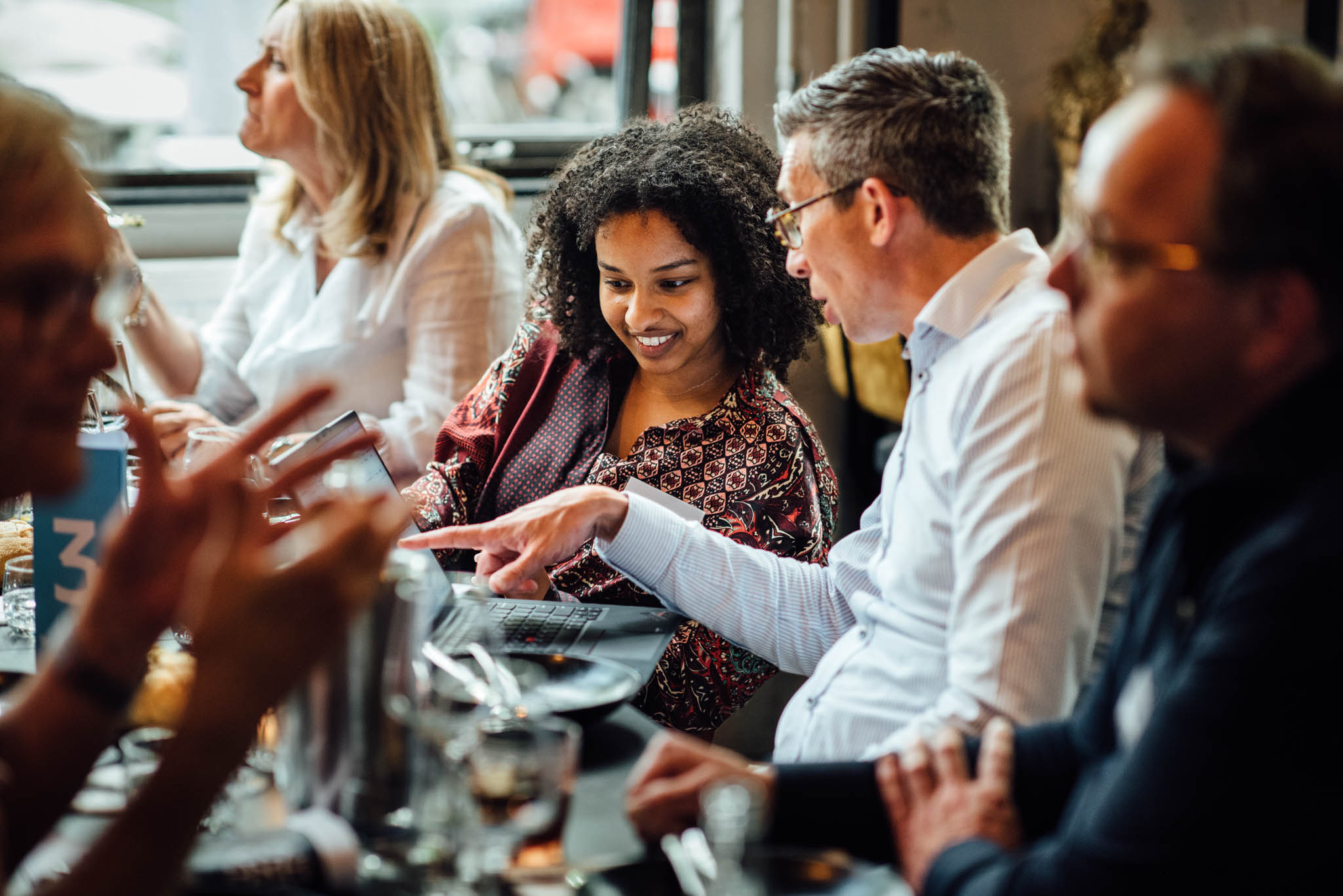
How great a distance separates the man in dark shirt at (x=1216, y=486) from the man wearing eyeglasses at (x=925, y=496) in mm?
228

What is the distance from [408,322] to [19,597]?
56.0 inches

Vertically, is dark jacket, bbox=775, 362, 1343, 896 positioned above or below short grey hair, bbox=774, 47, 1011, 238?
below

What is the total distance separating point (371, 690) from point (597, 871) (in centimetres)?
22

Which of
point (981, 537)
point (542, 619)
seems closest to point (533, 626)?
point (542, 619)

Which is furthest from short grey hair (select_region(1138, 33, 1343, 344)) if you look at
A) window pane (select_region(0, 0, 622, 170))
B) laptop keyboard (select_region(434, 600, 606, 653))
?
window pane (select_region(0, 0, 622, 170))

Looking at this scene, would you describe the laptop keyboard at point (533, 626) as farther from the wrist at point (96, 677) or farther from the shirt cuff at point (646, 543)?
the wrist at point (96, 677)

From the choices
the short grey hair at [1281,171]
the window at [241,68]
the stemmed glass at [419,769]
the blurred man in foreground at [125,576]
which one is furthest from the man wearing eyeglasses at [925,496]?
the window at [241,68]

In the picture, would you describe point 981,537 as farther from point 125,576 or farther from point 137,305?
point 137,305

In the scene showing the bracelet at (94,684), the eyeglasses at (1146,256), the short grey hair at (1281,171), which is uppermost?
the short grey hair at (1281,171)

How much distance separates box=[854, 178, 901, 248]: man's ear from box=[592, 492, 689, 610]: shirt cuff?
50cm

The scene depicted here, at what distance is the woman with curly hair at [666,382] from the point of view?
2.05 meters

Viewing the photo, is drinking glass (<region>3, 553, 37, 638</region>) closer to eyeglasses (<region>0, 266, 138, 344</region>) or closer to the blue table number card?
the blue table number card

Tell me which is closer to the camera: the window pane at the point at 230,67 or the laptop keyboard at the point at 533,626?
the laptop keyboard at the point at 533,626

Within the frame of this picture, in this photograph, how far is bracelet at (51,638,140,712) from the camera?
3.15ft
